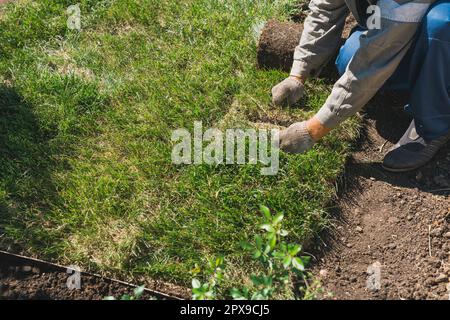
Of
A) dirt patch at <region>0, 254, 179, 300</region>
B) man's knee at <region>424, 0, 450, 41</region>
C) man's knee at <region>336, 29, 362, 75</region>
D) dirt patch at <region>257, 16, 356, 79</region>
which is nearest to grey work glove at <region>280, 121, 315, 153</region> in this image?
A: man's knee at <region>336, 29, 362, 75</region>

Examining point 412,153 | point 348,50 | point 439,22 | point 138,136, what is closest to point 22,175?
point 138,136

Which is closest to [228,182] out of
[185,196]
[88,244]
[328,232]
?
[185,196]

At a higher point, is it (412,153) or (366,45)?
(366,45)

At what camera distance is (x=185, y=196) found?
2844mm

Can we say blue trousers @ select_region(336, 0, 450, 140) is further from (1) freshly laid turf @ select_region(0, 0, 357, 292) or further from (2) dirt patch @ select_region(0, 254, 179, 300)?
(2) dirt patch @ select_region(0, 254, 179, 300)

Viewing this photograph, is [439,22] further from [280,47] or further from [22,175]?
[22,175]

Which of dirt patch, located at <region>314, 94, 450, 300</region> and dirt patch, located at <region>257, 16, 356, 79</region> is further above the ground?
dirt patch, located at <region>257, 16, 356, 79</region>

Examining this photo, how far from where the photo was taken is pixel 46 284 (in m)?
2.50

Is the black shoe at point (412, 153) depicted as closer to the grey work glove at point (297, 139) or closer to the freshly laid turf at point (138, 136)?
the freshly laid turf at point (138, 136)

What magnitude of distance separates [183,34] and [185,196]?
1379 millimetres

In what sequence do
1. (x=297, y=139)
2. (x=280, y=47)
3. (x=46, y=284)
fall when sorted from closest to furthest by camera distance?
(x=46, y=284), (x=297, y=139), (x=280, y=47)

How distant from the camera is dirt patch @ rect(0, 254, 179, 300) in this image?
96.6 inches

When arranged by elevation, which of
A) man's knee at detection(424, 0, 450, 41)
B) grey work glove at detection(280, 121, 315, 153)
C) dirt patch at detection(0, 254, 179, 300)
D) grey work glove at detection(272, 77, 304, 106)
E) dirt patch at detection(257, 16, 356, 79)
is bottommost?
dirt patch at detection(0, 254, 179, 300)

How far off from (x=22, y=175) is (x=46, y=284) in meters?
0.73
